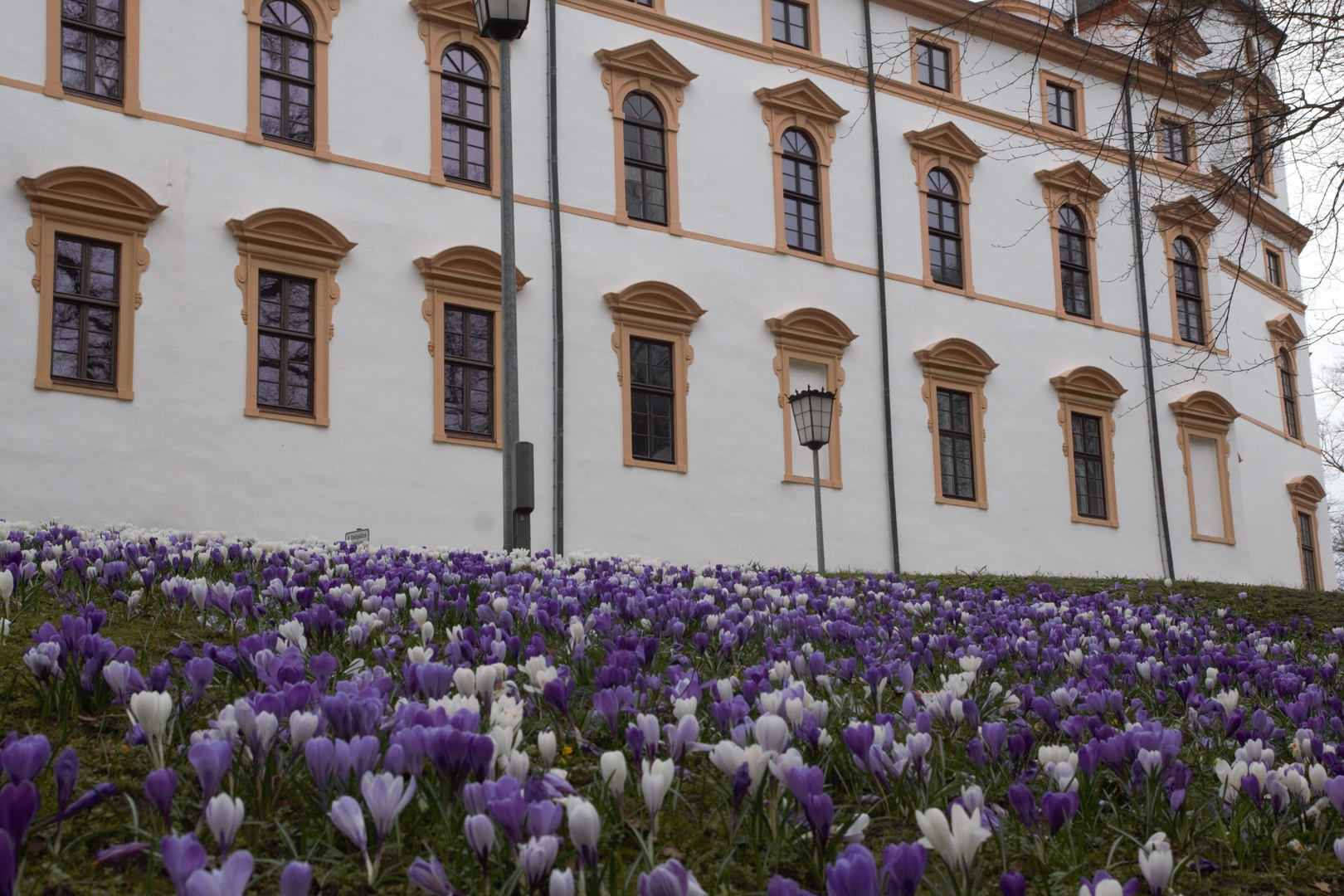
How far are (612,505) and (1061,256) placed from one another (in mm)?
12155

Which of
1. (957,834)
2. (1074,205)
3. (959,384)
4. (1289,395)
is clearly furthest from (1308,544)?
(957,834)

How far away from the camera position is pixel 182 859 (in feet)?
6.96

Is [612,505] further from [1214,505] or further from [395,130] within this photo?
[1214,505]

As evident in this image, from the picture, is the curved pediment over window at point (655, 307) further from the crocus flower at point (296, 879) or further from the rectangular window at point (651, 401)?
the crocus flower at point (296, 879)

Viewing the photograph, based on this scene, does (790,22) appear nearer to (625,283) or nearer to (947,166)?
(947,166)

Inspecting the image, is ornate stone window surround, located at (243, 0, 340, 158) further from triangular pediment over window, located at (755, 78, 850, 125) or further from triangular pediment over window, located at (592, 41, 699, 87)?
triangular pediment over window, located at (755, 78, 850, 125)

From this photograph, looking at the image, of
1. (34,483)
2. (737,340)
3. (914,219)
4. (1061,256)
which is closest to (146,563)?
(34,483)

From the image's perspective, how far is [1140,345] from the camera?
2845 centimetres

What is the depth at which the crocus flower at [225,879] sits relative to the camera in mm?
2025

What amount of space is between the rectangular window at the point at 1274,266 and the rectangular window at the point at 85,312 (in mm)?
28371

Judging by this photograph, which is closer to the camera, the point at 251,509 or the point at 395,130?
the point at 251,509

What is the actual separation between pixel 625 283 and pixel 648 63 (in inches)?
150

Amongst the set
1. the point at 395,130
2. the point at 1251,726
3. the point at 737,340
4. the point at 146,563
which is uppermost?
the point at 395,130

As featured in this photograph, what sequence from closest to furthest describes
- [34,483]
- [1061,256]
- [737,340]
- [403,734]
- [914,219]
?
[403,734]
[34,483]
[737,340]
[914,219]
[1061,256]
